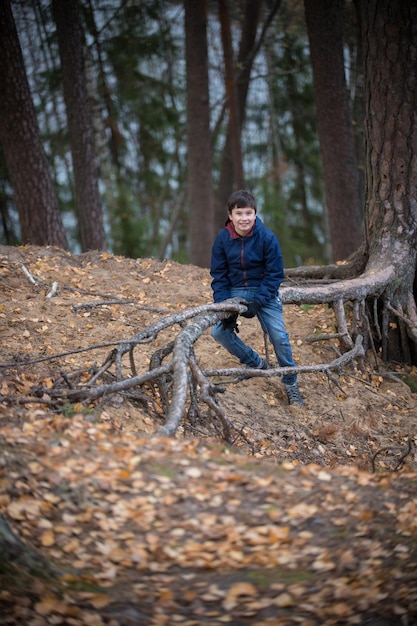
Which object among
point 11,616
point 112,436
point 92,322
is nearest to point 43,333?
point 92,322

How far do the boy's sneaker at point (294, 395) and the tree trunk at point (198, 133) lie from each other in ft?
22.2

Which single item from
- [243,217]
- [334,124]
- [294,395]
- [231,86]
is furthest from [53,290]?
[231,86]

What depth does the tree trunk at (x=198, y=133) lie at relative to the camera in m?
12.2

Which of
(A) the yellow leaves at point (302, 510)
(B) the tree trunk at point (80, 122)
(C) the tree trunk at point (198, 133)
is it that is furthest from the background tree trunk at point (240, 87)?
(A) the yellow leaves at point (302, 510)

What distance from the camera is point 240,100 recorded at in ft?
50.3

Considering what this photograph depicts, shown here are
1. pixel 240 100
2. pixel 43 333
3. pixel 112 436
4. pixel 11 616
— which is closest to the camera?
pixel 11 616

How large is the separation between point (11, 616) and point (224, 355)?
354 cm

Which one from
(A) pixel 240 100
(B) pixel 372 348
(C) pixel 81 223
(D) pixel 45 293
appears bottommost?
(B) pixel 372 348

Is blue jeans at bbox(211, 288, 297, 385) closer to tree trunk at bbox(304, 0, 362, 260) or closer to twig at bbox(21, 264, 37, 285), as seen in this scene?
twig at bbox(21, 264, 37, 285)

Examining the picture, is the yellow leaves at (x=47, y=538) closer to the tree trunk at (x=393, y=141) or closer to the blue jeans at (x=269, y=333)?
the blue jeans at (x=269, y=333)

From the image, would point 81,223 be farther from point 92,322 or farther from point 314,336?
point 314,336

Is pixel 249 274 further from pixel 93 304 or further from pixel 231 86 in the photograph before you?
pixel 231 86

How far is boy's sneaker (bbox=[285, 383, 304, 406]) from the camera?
608cm

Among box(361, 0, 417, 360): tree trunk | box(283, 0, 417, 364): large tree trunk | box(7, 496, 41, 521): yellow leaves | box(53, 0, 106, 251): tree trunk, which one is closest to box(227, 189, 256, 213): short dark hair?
box(283, 0, 417, 364): large tree trunk
